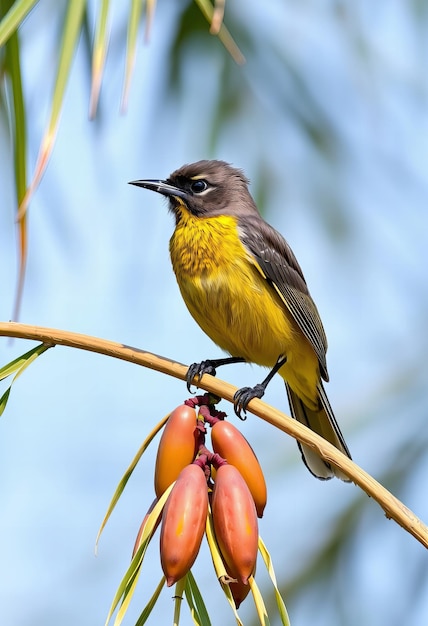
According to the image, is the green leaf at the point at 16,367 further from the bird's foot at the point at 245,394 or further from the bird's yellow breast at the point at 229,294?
the bird's yellow breast at the point at 229,294

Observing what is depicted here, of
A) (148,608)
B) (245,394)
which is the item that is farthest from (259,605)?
(245,394)

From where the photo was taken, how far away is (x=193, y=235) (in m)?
4.18

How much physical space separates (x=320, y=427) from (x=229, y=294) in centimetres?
92

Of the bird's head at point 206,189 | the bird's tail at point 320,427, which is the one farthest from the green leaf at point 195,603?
the bird's head at point 206,189

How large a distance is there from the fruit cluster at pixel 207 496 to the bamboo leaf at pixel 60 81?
595 mm

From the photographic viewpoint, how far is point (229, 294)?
3949 mm

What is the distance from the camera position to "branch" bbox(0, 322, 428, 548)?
6.27 feet

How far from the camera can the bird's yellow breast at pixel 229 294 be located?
13.0ft

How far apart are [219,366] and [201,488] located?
231cm

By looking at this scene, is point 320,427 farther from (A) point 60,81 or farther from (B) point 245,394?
(A) point 60,81

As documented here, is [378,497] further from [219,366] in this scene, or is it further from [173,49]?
[173,49]

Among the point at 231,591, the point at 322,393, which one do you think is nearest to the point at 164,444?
the point at 231,591

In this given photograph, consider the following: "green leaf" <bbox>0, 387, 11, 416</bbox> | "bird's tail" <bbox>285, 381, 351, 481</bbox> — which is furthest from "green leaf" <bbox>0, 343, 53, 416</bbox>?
"bird's tail" <bbox>285, 381, 351, 481</bbox>

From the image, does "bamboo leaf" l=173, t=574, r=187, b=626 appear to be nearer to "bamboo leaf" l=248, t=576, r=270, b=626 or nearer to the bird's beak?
"bamboo leaf" l=248, t=576, r=270, b=626
